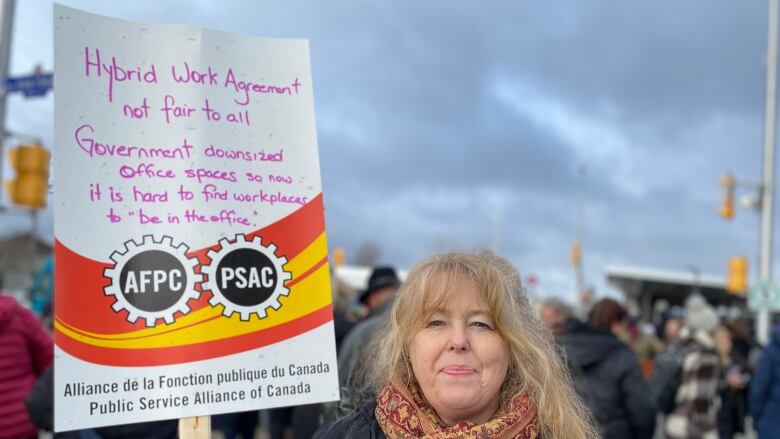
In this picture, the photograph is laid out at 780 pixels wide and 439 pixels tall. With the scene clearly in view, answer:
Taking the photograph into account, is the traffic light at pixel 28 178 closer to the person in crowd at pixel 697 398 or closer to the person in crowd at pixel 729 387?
the person in crowd at pixel 697 398

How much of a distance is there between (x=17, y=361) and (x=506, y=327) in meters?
3.24

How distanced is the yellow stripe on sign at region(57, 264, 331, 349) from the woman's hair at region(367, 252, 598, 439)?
428 millimetres

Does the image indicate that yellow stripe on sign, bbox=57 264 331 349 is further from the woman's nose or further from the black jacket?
the woman's nose

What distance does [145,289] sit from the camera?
2365mm

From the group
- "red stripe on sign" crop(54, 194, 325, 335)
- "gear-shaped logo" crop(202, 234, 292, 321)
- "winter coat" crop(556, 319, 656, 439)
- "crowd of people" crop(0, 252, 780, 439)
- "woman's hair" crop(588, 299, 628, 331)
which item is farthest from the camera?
"woman's hair" crop(588, 299, 628, 331)

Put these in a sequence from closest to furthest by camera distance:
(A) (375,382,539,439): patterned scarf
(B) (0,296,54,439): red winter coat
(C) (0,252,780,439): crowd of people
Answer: (A) (375,382,539,439): patterned scarf < (C) (0,252,780,439): crowd of people < (B) (0,296,54,439): red winter coat

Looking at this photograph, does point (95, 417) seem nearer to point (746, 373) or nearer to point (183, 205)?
point (183, 205)

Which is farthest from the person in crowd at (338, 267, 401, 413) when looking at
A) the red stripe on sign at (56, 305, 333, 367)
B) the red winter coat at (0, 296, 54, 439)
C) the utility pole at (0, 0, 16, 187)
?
the utility pole at (0, 0, 16, 187)

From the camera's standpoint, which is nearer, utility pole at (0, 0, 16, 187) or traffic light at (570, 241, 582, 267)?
utility pole at (0, 0, 16, 187)

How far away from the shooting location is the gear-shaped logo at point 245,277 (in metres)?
2.45

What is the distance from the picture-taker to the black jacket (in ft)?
6.86

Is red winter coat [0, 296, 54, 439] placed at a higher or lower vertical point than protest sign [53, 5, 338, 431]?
lower

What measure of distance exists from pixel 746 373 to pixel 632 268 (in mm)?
29865

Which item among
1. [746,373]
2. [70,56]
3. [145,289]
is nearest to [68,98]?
[70,56]
